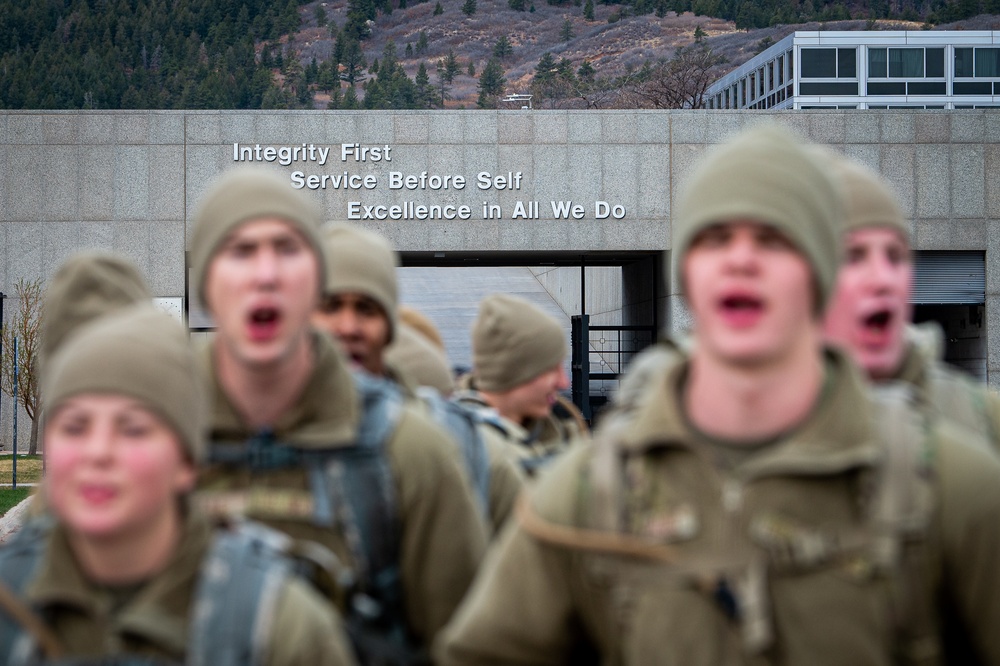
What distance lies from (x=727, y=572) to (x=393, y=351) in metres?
3.81

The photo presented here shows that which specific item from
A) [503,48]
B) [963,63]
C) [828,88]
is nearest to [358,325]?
[963,63]

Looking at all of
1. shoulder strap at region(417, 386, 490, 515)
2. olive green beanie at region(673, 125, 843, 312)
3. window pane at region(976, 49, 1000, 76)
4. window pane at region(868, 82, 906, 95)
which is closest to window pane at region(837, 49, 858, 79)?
window pane at region(868, 82, 906, 95)

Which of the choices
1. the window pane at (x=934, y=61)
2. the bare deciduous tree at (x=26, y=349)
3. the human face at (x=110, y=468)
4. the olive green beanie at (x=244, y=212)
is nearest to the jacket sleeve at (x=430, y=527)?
the olive green beanie at (x=244, y=212)

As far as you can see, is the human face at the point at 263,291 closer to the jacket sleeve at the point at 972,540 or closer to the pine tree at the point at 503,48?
the jacket sleeve at the point at 972,540

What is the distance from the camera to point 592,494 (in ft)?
9.82

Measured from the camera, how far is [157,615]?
298 cm

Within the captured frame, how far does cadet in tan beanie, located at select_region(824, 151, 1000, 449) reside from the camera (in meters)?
3.78

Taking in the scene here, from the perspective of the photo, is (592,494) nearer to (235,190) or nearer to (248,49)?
(235,190)

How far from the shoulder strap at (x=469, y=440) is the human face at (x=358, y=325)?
241 mm

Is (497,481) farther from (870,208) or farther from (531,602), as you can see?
(531,602)

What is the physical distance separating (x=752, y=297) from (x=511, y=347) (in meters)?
4.36

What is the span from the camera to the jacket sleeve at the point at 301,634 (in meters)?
2.94

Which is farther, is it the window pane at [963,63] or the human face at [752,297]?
the window pane at [963,63]

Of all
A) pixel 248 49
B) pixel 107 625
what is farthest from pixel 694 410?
pixel 248 49
